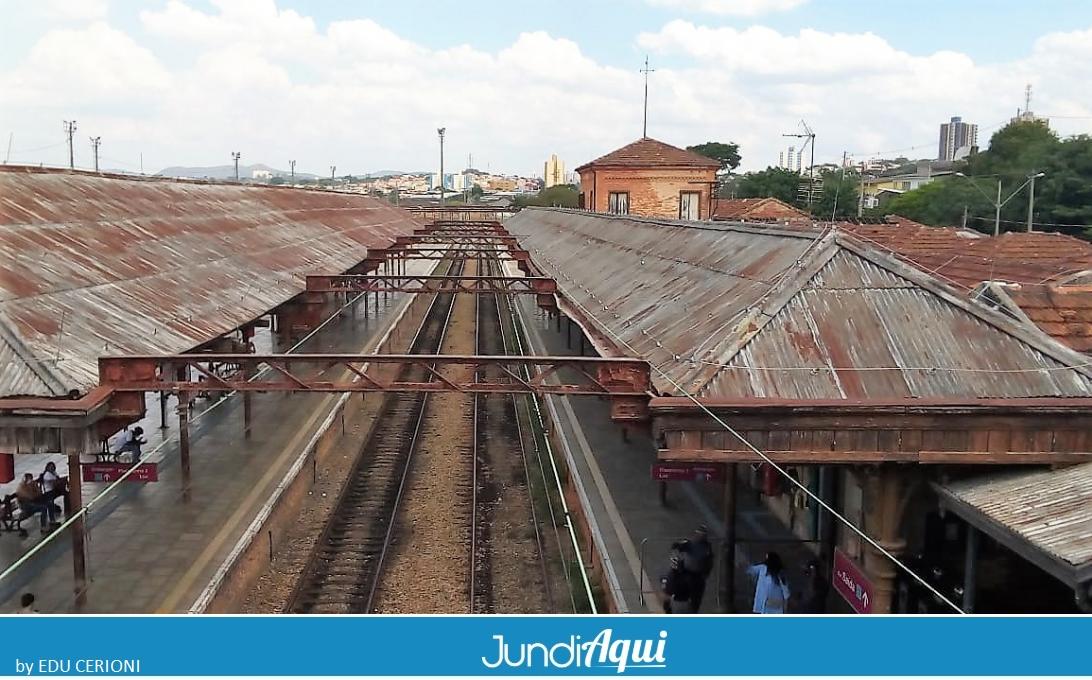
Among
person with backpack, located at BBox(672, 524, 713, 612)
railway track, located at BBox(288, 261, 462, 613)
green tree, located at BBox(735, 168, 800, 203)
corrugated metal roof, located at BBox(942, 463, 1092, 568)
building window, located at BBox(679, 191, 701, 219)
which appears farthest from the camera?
green tree, located at BBox(735, 168, 800, 203)

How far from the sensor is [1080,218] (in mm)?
47656

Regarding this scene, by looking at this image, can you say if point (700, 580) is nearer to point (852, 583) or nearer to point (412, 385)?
point (852, 583)

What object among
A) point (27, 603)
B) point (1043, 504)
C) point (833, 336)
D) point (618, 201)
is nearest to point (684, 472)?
point (833, 336)

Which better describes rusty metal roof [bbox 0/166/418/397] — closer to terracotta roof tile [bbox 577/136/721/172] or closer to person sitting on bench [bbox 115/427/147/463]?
person sitting on bench [bbox 115/427/147/463]

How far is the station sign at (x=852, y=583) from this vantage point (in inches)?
387

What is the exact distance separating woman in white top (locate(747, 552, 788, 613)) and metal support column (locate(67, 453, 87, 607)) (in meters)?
8.10

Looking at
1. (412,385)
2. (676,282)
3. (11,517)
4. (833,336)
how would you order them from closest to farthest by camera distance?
(412,385) → (833,336) → (11,517) → (676,282)

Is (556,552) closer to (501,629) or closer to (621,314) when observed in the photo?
(621,314)

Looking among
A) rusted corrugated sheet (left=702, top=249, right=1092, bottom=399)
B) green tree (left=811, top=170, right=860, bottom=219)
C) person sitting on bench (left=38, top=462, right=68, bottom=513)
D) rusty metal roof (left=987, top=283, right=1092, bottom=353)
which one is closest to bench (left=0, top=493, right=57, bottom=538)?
person sitting on bench (left=38, top=462, right=68, bottom=513)

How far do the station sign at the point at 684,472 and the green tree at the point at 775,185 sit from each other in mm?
62882

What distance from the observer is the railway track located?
514 inches

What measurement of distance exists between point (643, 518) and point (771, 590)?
15.6 feet

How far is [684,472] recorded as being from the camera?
11.0m

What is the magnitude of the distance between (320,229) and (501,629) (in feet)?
110
